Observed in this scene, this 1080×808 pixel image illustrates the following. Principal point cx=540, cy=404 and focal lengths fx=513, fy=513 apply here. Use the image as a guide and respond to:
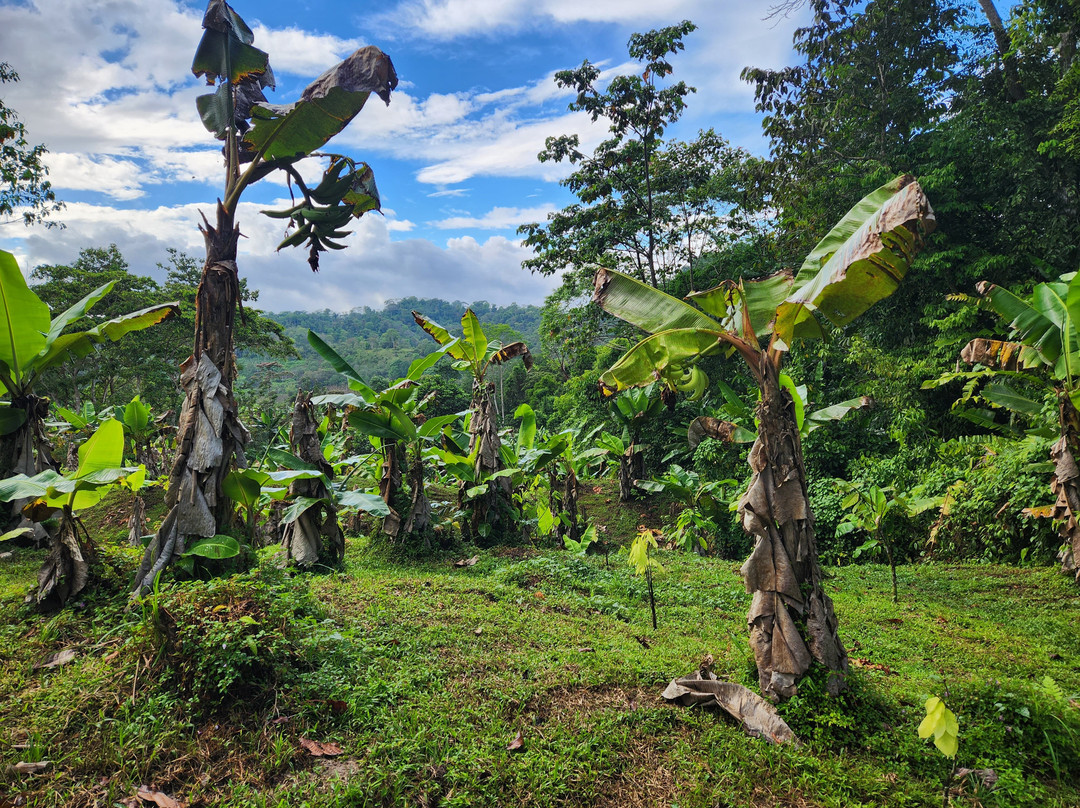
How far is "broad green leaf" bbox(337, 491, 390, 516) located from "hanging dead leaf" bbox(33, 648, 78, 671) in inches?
94.7

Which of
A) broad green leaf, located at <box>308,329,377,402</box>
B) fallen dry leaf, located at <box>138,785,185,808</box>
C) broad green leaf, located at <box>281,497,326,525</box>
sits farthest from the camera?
broad green leaf, located at <box>308,329,377,402</box>

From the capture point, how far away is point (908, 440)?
9.01 metres

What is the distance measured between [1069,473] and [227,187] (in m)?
7.22

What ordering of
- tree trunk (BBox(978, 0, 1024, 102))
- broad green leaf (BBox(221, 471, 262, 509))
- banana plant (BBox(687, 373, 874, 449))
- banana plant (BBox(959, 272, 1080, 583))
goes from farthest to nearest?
tree trunk (BBox(978, 0, 1024, 102)) → banana plant (BBox(959, 272, 1080, 583)) → banana plant (BBox(687, 373, 874, 449)) → broad green leaf (BBox(221, 471, 262, 509))

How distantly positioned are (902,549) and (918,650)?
4.70m

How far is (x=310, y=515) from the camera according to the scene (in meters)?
5.24

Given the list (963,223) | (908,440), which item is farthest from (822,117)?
(908,440)

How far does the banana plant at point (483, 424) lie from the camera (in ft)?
23.6

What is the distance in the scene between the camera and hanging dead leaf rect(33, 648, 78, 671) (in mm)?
2688

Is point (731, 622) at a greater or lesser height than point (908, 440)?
lesser

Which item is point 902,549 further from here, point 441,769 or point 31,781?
point 31,781

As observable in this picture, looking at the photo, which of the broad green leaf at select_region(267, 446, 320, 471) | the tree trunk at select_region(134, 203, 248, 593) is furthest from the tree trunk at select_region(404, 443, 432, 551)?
the tree trunk at select_region(134, 203, 248, 593)

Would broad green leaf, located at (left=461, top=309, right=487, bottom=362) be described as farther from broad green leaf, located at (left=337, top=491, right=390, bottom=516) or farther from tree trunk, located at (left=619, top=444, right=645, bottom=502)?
tree trunk, located at (left=619, top=444, right=645, bottom=502)

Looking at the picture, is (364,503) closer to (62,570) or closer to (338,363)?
(338,363)
